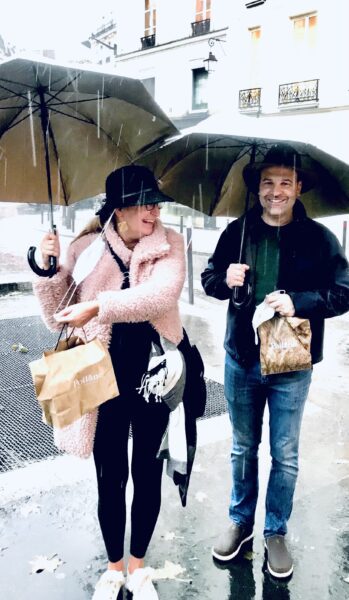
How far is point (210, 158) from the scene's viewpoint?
3199mm

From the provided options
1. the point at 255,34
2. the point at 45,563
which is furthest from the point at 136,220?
the point at 255,34

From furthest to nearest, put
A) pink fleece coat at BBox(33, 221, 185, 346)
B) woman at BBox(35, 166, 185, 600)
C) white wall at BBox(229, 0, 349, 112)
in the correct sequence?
white wall at BBox(229, 0, 349, 112) → woman at BBox(35, 166, 185, 600) → pink fleece coat at BBox(33, 221, 185, 346)

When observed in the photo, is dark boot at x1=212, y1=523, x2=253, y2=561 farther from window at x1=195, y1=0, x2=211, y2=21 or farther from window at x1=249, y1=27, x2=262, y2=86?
window at x1=195, y1=0, x2=211, y2=21

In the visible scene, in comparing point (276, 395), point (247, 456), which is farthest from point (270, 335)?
point (247, 456)

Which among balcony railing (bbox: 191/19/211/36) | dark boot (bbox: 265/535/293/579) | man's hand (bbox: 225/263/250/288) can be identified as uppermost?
balcony railing (bbox: 191/19/211/36)

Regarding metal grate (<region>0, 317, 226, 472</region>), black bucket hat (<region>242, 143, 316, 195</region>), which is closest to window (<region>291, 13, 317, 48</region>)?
metal grate (<region>0, 317, 226, 472</region>)

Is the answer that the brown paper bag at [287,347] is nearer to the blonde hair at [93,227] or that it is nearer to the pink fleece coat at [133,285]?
the pink fleece coat at [133,285]

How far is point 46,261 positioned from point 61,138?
0.77 meters

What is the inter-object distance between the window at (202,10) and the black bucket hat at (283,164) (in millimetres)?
27582

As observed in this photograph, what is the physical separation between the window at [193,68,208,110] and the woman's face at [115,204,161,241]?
27.2 meters

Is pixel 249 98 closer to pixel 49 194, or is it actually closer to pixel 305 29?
pixel 305 29

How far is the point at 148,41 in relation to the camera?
101ft

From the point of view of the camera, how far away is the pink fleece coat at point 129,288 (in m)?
2.47

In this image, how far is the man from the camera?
2760mm
